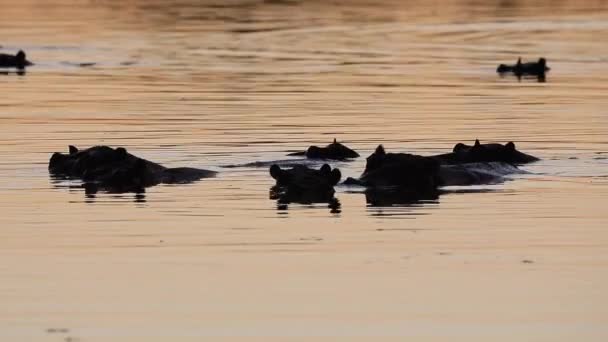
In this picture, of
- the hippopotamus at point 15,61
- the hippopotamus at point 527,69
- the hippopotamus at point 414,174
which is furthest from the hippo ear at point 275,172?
the hippopotamus at point 15,61

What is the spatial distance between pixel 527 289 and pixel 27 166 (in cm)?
1165

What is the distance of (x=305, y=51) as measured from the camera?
55.6 m

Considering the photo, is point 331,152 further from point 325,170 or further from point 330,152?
point 325,170

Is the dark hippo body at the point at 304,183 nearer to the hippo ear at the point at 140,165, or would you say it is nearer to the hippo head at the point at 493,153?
the hippo ear at the point at 140,165

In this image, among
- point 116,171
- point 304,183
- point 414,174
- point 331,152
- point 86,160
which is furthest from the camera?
point 331,152

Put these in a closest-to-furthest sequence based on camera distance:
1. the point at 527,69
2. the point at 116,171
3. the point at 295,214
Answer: the point at 295,214 → the point at 116,171 → the point at 527,69

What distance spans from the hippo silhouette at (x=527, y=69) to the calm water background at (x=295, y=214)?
2.21 ft

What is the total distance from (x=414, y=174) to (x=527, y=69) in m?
22.5

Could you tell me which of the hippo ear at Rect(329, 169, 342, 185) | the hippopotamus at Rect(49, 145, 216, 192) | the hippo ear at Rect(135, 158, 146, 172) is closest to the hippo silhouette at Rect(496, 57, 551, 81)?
the hippopotamus at Rect(49, 145, 216, 192)

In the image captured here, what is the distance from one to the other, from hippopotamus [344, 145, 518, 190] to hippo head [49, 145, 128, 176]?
3.06 m

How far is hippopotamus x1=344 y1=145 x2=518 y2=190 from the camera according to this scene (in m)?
23.2

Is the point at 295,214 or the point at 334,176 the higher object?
the point at 334,176

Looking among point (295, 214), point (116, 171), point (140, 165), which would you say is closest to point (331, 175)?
point (295, 214)

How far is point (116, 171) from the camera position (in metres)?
24.2
